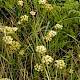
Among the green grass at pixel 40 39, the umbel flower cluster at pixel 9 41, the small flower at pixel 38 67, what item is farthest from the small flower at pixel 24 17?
the small flower at pixel 38 67

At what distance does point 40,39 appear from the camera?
2506 mm

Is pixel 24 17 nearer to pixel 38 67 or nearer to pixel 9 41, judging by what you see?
pixel 9 41

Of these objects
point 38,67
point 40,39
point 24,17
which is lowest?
point 38,67

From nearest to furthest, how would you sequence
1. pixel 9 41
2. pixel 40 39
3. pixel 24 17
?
1. pixel 9 41
2. pixel 40 39
3. pixel 24 17

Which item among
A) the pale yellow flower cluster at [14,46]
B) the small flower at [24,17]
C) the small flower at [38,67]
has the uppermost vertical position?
the small flower at [24,17]

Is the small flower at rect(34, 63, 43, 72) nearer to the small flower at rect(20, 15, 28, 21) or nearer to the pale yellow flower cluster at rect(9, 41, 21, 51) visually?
the pale yellow flower cluster at rect(9, 41, 21, 51)

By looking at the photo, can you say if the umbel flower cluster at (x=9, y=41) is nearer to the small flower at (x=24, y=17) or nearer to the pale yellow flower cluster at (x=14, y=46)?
the pale yellow flower cluster at (x=14, y=46)

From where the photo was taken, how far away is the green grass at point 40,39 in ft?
7.59

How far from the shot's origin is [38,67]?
2246 millimetres

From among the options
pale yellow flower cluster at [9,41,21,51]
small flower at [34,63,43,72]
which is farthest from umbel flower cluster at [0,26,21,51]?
small flower at [34,63,43,72]

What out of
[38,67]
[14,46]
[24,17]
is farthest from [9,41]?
[24,17]

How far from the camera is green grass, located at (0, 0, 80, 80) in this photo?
2.31m

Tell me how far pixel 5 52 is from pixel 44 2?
0.60 m

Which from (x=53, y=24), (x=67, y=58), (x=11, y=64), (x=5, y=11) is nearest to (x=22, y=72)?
(x=11, y=64)
